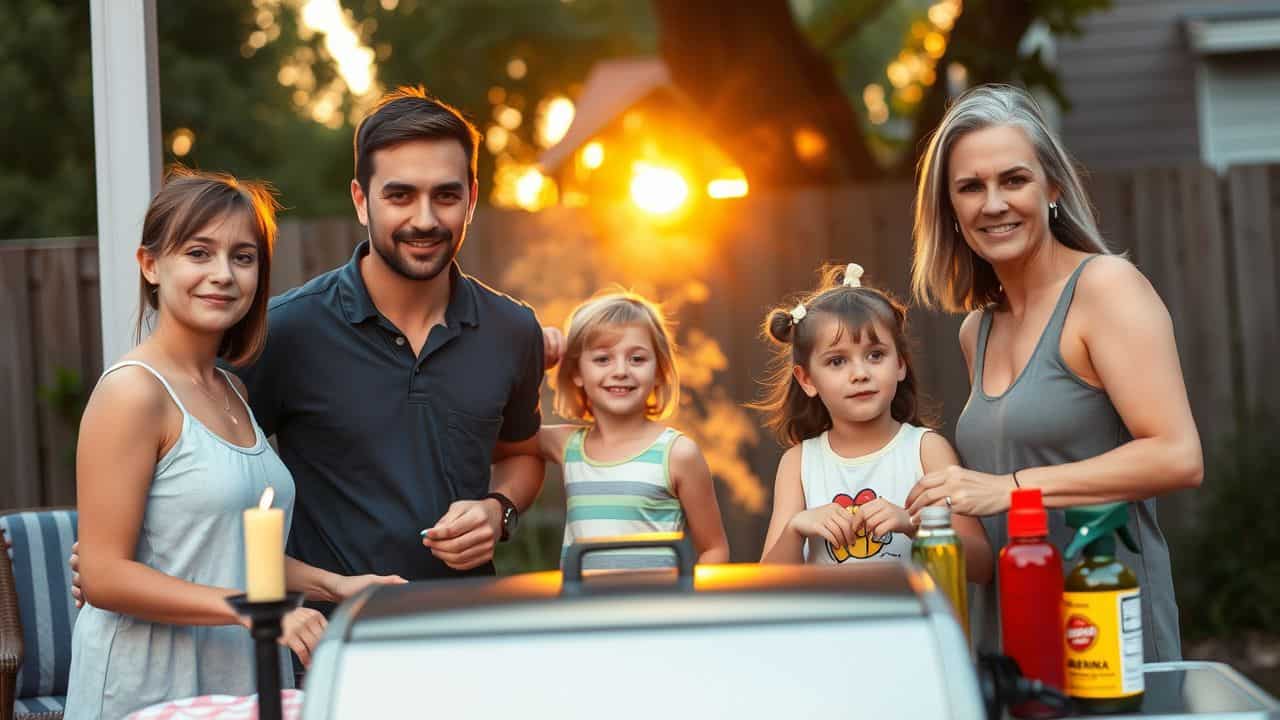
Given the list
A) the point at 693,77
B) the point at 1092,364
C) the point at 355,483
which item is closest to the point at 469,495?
the point at 355,483

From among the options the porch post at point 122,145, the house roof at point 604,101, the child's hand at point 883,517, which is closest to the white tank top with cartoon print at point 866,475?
the child's hand at point 883,517

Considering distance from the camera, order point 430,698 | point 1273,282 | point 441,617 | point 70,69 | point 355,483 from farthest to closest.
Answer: point 70,69
point 1273,282
point 355,483
point 441,617
point 430,698

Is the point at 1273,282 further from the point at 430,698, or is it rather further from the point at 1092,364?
the point at 430,698

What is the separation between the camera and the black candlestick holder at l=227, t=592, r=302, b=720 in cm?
160

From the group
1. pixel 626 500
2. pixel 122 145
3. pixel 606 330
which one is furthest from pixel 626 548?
pixel 122 145

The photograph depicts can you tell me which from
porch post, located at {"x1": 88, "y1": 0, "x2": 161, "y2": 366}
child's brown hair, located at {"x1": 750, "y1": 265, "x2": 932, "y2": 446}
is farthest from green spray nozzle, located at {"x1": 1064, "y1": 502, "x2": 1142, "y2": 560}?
porch post, located at {"x1": 88, "y1": 0, "x2": 161, "y2": 366}

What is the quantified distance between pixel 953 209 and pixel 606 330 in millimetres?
955

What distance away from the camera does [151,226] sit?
94.6 inches

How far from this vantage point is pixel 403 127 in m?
2.61

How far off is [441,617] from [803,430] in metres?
1.48

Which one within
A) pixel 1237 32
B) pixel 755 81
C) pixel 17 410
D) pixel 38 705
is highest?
pixel 1237 32

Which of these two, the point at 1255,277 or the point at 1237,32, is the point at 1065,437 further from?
the point at 1237,32

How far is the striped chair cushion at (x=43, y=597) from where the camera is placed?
389 cm

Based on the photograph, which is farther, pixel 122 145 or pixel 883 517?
pixel 122 145
